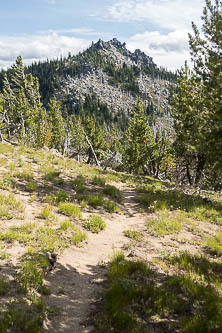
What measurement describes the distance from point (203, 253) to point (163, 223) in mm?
2647

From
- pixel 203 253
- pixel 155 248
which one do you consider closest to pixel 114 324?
pixel 155 248

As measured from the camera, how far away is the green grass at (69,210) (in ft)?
40.3

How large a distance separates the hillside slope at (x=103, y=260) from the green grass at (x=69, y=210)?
46 millimetres

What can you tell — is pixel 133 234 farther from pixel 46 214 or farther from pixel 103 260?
pixel 46 214

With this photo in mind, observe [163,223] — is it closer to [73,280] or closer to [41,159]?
[73,280]

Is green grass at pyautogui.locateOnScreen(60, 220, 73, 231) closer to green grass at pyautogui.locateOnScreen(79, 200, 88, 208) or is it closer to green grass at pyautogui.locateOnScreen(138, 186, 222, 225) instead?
green grass at pyautogui.locateOnScreen(79, 200, 88, 208)

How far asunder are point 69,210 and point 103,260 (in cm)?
369

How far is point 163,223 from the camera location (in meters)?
12.5

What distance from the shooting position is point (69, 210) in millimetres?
12406

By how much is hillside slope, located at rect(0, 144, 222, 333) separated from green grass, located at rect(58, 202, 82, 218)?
46 millimetres

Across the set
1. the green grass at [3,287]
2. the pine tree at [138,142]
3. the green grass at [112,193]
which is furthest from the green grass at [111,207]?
the pine tree at [138,142]

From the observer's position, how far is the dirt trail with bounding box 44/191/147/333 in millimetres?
6242

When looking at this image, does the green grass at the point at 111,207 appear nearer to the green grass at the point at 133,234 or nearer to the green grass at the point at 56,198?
the green grass at the point at 56,198

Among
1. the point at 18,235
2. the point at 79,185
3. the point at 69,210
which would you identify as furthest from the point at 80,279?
the point at 79,185
